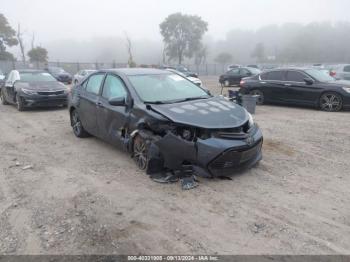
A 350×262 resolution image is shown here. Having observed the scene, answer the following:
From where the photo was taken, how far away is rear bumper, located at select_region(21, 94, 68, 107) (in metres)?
11.6

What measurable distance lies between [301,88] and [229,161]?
7.97 m

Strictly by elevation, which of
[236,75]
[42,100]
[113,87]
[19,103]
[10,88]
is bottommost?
[19,103]

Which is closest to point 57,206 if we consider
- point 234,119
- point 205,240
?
point 205,240

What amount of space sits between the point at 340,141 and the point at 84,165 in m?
5.09

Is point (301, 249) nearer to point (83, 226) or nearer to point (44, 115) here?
point (83, 226)

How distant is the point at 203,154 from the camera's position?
180 inches

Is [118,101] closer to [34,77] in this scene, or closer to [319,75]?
[34,77]

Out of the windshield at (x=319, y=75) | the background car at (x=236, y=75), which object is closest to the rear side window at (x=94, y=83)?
the windshield at (x=319, y=75)

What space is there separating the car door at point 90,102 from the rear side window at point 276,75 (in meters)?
7.46

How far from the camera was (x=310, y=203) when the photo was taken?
4207mm

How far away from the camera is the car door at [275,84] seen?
40.0 ft

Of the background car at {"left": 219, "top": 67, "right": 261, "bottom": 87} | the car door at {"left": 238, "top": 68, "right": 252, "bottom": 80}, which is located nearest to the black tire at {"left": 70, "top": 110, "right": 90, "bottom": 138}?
the background car at {"left": 219, "top": 67, "right": 261, "bottom": 87}

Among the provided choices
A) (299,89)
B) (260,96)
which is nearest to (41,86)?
(260,96)

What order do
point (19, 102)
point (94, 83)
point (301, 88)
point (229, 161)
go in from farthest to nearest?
point (19, 102) < point (301, 88) < point (94, 83) < point (229, 161)
